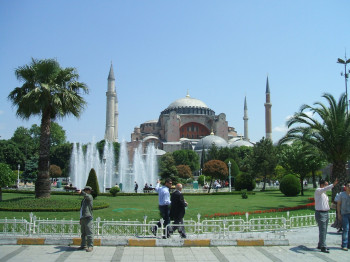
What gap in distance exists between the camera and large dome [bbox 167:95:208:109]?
267ft

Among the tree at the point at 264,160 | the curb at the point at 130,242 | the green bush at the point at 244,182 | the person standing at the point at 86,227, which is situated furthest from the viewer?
the tree at the point at 264,160

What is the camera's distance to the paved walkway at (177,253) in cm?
627

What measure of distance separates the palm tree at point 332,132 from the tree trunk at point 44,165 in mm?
9707

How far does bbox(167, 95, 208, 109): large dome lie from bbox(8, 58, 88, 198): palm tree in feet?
220

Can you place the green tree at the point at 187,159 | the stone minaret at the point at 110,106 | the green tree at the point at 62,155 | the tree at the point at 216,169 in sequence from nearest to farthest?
the tree at the point at 216,169 < the green tree at the point at 62,155 < the green tree at the point at 187,159 < the stone minaret at the point at 110,106

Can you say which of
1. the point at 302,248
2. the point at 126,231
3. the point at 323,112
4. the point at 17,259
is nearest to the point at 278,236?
the point at 302,248

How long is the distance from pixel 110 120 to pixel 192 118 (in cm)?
2146

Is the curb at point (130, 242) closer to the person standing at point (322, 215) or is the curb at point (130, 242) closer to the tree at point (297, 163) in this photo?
the person standing at point (322, 215)

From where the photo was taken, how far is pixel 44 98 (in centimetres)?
1395

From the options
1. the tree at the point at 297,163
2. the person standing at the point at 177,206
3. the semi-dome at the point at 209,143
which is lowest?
the person standing at the point at 177,206

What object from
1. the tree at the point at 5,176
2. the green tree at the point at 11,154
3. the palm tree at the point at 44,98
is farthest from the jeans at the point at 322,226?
the green tree at the point at 11,154

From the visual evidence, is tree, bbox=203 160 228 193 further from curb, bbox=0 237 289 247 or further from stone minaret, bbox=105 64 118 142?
stone minaret, bbox=105 64 118 142

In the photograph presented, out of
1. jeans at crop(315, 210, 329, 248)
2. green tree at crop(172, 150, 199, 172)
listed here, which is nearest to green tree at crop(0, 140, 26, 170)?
green tree at crop(172, 150, 199, 172)

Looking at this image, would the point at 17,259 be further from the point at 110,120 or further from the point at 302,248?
the point at 110,120
